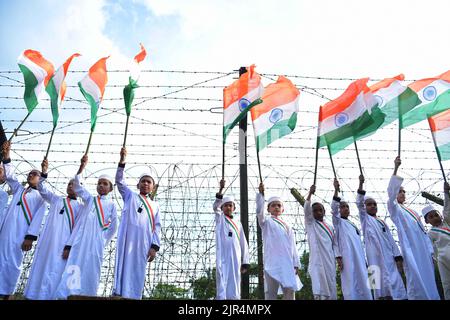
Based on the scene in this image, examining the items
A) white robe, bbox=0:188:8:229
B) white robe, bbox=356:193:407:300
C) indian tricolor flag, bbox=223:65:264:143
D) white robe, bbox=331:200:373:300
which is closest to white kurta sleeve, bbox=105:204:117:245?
white robe, bbox=0:188:8:229

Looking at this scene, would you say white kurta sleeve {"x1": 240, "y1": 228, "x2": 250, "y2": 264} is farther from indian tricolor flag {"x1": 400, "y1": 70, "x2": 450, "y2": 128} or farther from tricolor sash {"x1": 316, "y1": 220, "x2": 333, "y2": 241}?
indian tricolor flag {"x1": 400, "y1": 70, "x2": 450, "y2": 128}

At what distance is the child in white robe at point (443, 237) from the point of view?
592cm

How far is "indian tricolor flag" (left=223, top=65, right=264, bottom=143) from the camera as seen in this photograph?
6539mm

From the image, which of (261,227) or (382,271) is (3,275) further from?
(382,271)

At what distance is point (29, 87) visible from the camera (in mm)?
6457

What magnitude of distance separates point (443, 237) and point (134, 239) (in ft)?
15.1

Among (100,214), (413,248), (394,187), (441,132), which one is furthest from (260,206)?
(441,132)

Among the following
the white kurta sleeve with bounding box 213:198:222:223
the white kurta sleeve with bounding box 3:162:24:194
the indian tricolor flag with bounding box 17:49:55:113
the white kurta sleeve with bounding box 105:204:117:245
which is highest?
the indian tricolor flag with bounding box 17:49:55:113

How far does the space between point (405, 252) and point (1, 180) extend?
6.50 m

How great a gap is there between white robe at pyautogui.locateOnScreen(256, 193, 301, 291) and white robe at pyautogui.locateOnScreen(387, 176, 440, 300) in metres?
1.65

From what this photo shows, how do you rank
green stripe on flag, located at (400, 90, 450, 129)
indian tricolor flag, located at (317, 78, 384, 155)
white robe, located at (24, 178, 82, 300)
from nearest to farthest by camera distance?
white robe, located at (24, 178, 82, 300), indian tricolor flag, located at (317, 78, 384, 155), green stripe on flag, located at (400, 90, 450, 129)

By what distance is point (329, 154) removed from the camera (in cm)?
672

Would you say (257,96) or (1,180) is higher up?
(257,96)

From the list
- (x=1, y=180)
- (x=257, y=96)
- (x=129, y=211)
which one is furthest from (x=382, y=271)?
(x=1, y=180)
